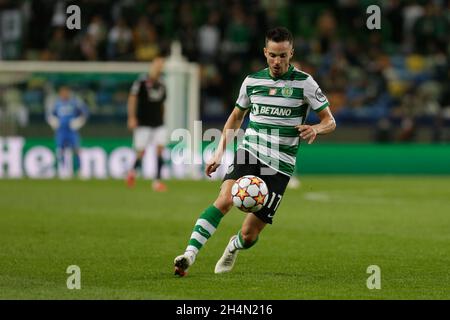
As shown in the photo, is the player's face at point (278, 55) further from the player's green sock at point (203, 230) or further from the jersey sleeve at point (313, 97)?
the player's green sock at point (203, 230)

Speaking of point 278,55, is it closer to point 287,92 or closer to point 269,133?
point 287,92

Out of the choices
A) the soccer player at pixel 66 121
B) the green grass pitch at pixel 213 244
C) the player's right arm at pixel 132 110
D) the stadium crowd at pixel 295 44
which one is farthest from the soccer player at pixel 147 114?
the stadium crowd at pixel 295 44

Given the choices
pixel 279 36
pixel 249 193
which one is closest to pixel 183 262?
pixel 249 193

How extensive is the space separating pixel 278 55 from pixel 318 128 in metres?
0.70

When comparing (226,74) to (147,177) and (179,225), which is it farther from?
(179,225)

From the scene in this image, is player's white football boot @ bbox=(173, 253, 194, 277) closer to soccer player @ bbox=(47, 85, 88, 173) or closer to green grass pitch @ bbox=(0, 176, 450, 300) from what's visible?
green grass pitch @ bbox=(0, 176, 450, 300)

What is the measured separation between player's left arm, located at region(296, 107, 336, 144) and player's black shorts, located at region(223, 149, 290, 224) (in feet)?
1.75

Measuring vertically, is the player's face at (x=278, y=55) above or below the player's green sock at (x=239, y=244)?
Answer: above

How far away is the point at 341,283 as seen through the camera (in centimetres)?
893

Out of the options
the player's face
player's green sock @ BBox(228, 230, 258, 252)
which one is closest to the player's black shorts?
player's green sock @ BBox(228, 230, 258, 252)

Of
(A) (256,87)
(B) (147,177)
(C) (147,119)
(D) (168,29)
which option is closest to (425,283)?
(A) (256,87)

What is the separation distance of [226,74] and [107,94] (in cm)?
306

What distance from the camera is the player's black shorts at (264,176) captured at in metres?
9.23

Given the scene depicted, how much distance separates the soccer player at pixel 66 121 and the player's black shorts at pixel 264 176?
538 inches
